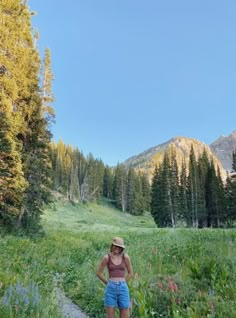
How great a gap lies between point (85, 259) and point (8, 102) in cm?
1037

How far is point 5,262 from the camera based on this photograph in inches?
377

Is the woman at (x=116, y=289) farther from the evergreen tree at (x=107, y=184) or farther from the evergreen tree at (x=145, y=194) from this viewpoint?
the evergreen tree at (x=107, y=184)

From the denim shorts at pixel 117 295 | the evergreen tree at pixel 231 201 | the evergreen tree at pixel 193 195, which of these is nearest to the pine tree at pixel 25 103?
the denim shorts at pixel 117 295

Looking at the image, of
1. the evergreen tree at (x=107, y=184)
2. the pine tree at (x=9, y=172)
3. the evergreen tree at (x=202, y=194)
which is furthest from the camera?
the evergreen tree at (x=107, y=184)

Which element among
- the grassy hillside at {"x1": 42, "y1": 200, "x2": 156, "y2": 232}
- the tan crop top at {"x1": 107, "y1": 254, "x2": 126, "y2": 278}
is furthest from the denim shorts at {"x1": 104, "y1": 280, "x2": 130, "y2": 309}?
the grassy hillside at {"x1": 42, "y1": 200, "x2": 156, "y2": 232}

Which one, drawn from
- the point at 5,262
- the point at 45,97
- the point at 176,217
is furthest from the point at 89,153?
the point at 5,262

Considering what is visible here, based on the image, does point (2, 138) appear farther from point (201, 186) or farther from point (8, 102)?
point (201, 186)

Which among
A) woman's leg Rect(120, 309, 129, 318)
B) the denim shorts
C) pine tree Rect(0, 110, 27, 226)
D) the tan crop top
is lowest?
woman's leg Rect(120, 309, 129, 318)

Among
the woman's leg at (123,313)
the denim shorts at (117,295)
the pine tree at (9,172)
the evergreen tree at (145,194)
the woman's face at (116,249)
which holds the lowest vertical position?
A: the woman's leg at (123,313)

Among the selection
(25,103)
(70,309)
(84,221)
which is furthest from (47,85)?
(84,221)

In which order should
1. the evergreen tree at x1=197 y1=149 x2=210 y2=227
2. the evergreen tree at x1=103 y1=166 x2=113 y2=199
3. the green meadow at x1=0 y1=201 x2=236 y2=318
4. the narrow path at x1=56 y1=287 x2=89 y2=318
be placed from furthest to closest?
the evergreen tree at x1=103 y1=166 x2=113 y2=199 < the evergreen tree at x1=197 y1=149 x2=210 y2=227 < the narrow path at x1=56 y1=287 x2=89 y2=318 < the green meadow at x1=0 y1=201 x2=236 y2=318

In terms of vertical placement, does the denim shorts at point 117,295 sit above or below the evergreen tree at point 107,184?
below

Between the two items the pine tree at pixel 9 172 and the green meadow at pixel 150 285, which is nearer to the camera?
the green meadow at pixel 150 285

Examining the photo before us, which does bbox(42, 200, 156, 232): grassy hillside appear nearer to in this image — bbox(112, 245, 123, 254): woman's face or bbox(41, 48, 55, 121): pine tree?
bbox(41, 48, 55, 121): pine tree
